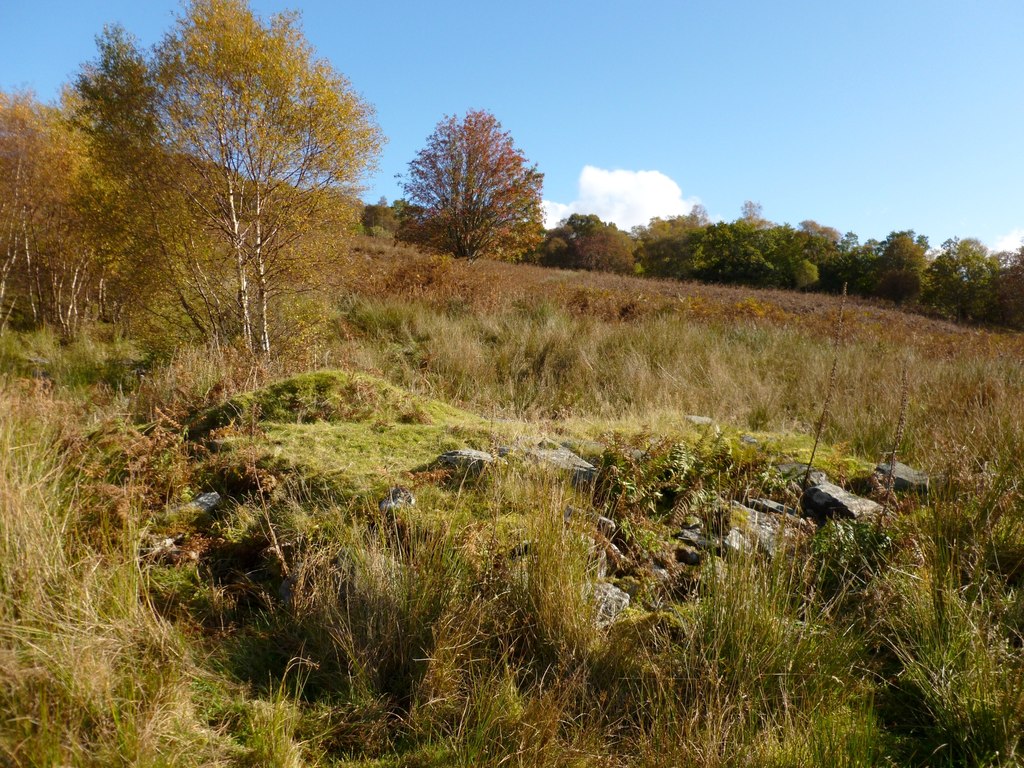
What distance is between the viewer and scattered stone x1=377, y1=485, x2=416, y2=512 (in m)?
2.90

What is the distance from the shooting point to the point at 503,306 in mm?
11859

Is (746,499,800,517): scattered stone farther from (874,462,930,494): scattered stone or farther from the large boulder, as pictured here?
the large boulder

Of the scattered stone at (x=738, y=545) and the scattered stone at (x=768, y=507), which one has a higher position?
the scattered stone at (x=738, y=545)

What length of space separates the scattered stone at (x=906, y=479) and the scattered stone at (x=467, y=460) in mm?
2577

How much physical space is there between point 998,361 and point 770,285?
19528 mm

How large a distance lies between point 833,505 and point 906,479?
Answer: 762 mm

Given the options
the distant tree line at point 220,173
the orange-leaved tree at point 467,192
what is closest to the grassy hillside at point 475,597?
the distant tree line at point 220,173

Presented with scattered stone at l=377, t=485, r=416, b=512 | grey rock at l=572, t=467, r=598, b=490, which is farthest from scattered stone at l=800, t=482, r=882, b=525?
scattered stone at l=377, t=485, r=416, b=512

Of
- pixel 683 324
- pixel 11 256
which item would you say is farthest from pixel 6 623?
pixel 11 256

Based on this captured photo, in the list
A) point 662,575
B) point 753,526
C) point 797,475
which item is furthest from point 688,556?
point 797,475

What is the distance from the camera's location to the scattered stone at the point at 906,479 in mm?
3822

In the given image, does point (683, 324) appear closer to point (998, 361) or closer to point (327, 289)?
point (998, 361)

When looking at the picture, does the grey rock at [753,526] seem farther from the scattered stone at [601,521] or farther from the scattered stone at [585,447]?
the scattered stone at [585,447]

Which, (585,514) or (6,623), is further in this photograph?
(585,514)
